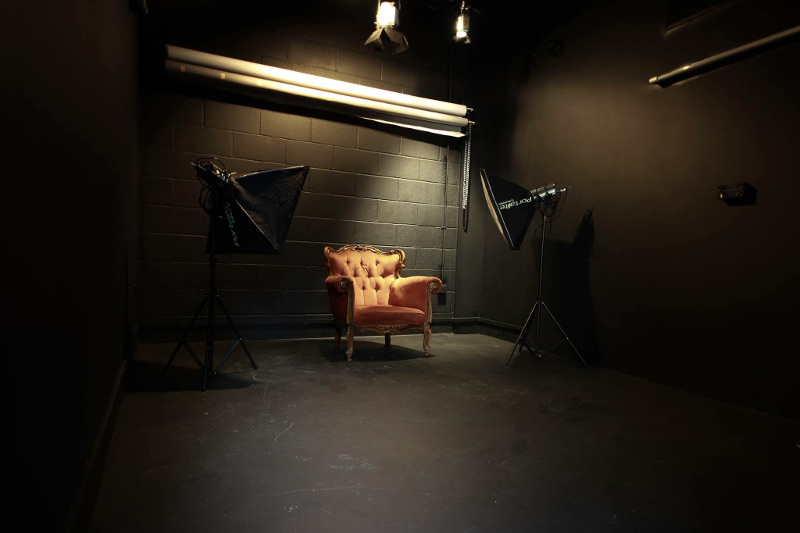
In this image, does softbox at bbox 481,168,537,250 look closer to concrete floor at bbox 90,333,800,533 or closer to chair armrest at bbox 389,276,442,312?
chair armrest at bbox 389,276,442,312

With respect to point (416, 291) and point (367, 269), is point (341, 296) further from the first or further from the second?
point (416, 291)

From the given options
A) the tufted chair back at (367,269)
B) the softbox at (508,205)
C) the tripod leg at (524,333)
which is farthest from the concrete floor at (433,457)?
the softbox at (508,205)

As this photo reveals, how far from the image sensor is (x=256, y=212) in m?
3.16

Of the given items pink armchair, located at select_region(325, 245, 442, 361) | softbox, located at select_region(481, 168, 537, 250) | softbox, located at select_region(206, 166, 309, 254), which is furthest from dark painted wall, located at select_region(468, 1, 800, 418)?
softbox, located at select_region(206, 166, 309, 254)

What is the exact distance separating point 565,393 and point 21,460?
2.92 metres

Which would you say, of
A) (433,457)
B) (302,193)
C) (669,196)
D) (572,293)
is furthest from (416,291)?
(433,457)

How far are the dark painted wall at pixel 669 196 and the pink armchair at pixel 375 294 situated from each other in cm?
127

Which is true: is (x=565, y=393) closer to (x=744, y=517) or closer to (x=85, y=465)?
(x=744, y=517)

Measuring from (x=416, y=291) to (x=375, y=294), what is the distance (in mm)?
436

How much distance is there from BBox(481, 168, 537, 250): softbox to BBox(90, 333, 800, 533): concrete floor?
1.29 metres

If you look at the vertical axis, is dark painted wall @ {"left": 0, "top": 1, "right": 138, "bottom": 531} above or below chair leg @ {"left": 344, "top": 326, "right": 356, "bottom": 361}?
above

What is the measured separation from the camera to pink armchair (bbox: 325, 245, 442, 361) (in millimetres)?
4121

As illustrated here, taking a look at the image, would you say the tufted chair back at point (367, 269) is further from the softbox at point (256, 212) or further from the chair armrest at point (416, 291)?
the softbox at point (256, 212)

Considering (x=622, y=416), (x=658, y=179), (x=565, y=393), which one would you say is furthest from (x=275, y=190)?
(x=658, y=179)
